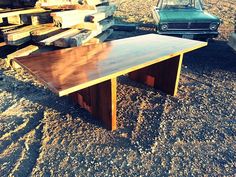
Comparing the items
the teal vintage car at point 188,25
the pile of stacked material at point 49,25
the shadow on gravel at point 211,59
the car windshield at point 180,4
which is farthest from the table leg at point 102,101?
the car windshield at point 180,4

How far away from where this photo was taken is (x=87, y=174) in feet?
7.85

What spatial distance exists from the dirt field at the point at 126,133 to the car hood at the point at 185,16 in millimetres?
1982

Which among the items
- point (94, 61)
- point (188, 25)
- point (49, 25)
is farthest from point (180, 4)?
point (94, 61)

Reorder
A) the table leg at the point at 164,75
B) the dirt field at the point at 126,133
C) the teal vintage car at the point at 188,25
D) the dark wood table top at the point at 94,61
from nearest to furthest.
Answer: the dark wood table top at the point at 94,61 < the dirt field at the point at 126,133 < the table leg at the point at 164,75 < the teal vintage car at the point at 188,25

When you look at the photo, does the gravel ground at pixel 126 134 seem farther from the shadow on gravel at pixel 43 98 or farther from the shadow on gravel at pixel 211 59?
the shadow on gravel at pixel 211 59

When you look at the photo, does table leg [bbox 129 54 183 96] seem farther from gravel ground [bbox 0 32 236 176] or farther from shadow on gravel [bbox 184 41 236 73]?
shadow on gravel [bbox 184 41 236 73]

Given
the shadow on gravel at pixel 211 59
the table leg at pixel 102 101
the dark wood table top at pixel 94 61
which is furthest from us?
the shadow on gravel at pixel 211 59

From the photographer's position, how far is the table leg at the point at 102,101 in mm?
2822

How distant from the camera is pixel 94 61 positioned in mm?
2836

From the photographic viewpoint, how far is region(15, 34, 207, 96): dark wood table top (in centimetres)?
229

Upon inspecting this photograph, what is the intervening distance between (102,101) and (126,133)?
1.65 ft

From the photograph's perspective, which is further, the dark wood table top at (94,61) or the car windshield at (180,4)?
the car windshield at (180,4)

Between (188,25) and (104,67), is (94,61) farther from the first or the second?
(188,25)

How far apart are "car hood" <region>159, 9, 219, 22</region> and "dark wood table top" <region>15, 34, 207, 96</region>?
203 centimetres
